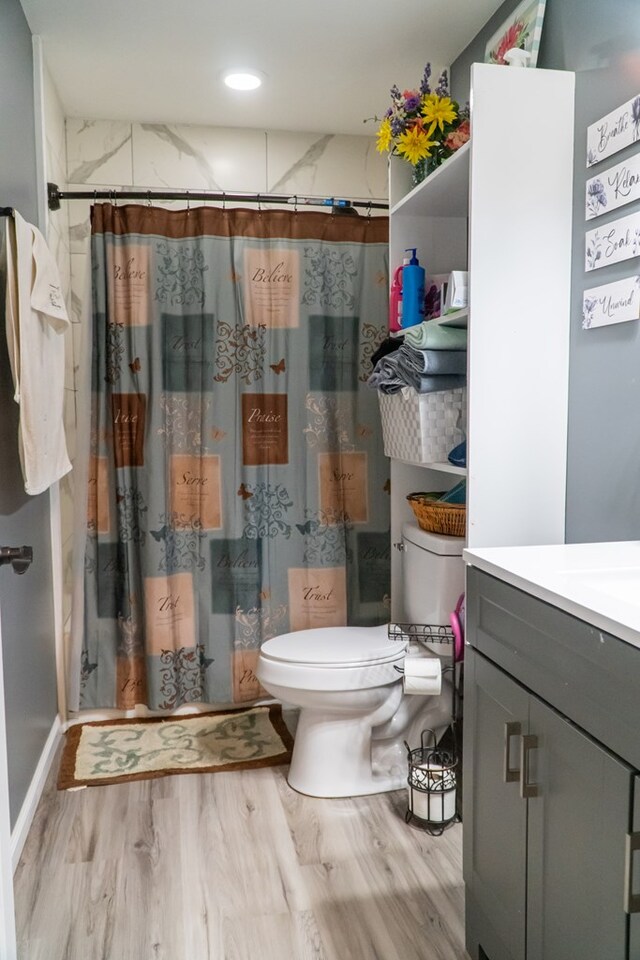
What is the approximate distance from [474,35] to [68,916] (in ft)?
8.84

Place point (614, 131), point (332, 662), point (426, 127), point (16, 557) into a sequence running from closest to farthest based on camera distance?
point (16, 557)
point (614, 131)
point (426, 127)
point (332, 662)

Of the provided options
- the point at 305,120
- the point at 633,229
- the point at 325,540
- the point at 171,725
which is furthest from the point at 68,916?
the point at 305,120

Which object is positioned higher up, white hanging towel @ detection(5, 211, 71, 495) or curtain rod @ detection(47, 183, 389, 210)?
curtain rod @ detection(47, 183, 389, 210)

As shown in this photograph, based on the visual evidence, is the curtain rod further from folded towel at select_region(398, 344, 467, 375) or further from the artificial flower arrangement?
folded towel at select_region(398, 344, 467, 375)

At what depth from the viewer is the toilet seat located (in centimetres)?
217

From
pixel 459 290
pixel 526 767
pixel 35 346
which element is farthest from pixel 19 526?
pixel 526 767

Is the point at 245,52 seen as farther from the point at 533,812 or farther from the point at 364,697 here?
the point at 533,812

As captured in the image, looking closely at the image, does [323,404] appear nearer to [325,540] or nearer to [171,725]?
[325,540]

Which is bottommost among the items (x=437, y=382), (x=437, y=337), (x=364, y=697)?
(x=364, y=697)

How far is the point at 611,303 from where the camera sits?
5.33 feet

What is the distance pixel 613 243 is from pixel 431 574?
42.3 inches

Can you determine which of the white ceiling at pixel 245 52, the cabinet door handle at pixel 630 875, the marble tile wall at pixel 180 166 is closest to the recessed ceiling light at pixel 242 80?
the white ceiling at pixel 245 52

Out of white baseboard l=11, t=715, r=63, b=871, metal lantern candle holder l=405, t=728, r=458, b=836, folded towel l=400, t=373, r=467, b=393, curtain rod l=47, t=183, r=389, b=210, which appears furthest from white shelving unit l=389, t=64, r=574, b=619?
white baseboard l=11, t=715, r=63, b=871

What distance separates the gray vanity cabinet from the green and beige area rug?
109 cm
